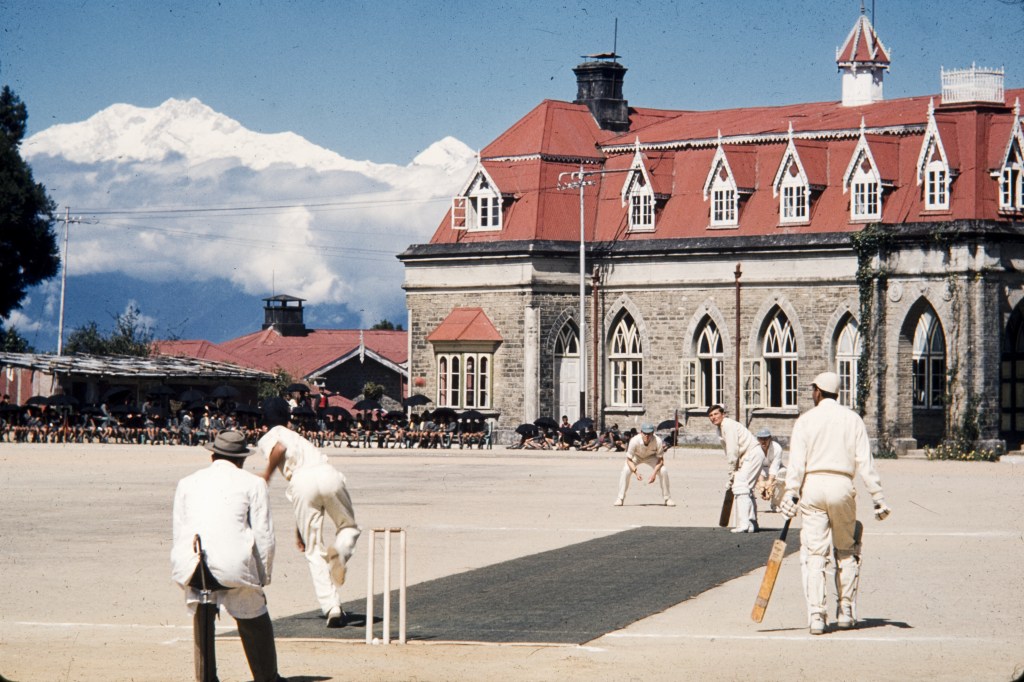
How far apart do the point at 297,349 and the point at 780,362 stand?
127 feet

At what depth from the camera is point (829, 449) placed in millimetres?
14852

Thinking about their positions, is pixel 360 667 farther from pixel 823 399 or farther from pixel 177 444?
pixel 177 444

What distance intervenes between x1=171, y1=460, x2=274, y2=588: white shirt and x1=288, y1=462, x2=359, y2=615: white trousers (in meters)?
3.57

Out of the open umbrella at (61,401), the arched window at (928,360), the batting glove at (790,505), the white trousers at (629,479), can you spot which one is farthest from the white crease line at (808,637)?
the open umbrella at (61,401)

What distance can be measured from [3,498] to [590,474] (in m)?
14.5

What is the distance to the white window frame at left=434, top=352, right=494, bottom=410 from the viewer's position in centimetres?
6022

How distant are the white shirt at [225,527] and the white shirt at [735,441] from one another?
13.1 metres

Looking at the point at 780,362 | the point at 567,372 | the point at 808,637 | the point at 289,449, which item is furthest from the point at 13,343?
the point at 808,637

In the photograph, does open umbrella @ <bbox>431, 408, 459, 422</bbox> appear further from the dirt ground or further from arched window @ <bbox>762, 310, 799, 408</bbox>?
the dirt ground

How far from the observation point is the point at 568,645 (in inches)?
542

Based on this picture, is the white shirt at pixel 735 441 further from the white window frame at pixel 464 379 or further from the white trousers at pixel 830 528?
the white window frame at pixel 464 379

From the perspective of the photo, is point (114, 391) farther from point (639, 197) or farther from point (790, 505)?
point (790, 505)

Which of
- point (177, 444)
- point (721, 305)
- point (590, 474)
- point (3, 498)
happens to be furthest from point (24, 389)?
point (3, 498)

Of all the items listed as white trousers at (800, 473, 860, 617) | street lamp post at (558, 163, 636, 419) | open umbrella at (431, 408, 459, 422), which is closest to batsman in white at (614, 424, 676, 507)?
white trousers at (800, 473, 860, 617)
